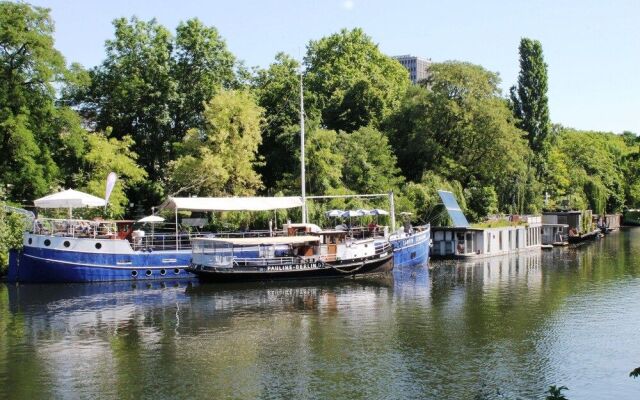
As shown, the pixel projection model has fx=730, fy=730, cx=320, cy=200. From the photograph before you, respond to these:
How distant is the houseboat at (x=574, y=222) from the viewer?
84750 mm

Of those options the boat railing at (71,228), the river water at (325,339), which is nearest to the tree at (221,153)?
the boat railing at (71,228)

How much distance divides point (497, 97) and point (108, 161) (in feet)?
140

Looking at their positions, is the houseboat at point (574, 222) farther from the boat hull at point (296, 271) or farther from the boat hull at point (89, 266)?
A: the boat hull at point (89, 266)

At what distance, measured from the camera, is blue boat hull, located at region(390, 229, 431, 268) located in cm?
5581

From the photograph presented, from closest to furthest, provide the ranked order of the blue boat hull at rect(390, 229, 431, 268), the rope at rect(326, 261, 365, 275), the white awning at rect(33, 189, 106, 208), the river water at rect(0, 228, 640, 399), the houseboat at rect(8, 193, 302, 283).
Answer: the river water at rect(0, 228, 640, 399) → the houseboat at rect(8, 193, 302, 283) → the white awning at rect(33, 189, 106, 208) → the rope at rect(326, 261, 365, 275) → the blue boat hull at rect(390, 229, 431, 268)

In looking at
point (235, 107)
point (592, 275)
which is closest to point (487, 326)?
point (592, 275)

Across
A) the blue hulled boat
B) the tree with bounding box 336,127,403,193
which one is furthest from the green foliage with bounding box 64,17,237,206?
the blue hulled boat

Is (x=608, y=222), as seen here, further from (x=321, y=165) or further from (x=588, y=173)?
(x=321, y=165)

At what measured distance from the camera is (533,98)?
89.3 meters

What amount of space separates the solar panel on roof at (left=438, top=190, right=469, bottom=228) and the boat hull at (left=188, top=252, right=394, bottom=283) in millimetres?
15370

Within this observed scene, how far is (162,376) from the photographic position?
27109 millimetres

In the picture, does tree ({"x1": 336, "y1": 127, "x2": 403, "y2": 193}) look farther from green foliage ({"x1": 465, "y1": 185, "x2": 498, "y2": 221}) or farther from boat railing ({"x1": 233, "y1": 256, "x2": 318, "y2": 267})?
boat railing ({"x1": 233, "y1": 256, "x2": 318, "y2": 267})

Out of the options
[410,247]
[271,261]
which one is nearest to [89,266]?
[271,261]

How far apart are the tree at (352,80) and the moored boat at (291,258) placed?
31159mm
